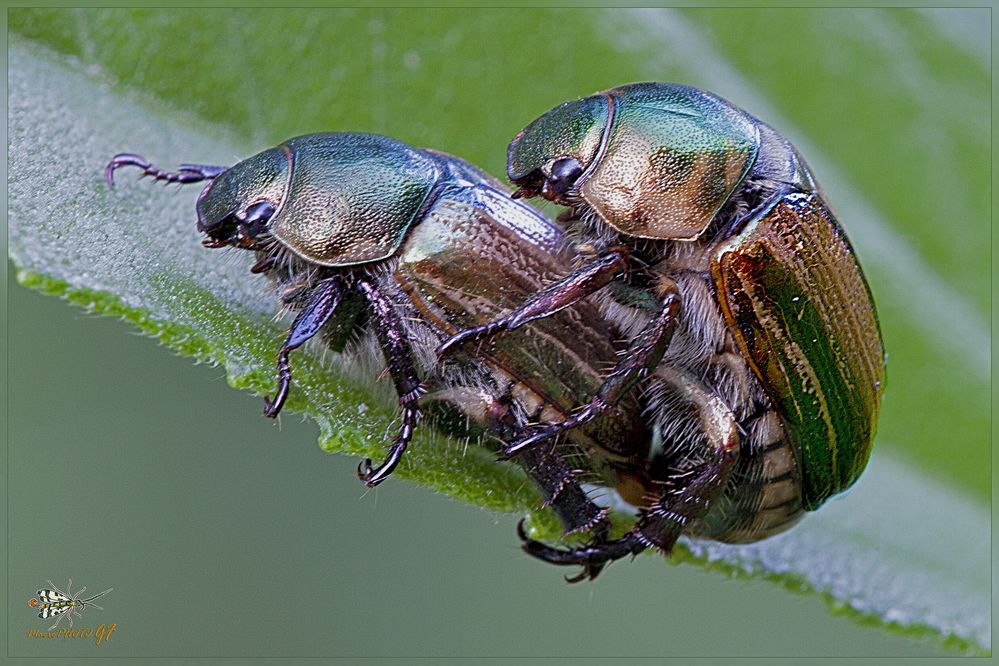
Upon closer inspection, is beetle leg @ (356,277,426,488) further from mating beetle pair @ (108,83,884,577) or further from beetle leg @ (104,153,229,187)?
beetle leg @ (104,153,229,187)

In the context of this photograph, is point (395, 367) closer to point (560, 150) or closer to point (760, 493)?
point (560, 150)

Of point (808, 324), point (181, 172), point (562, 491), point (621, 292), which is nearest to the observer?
point (562, 491)

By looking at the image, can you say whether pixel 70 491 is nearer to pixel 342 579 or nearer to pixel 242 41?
pixel 342 579

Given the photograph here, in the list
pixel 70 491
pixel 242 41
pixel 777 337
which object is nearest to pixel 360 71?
pixel 242 41

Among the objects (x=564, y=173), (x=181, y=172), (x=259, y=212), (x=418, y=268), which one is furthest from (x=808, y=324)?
(x=181, y=172)

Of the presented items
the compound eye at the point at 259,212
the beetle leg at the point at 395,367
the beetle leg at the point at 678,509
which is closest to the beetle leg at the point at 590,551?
the beetle leg at the point at 678,509

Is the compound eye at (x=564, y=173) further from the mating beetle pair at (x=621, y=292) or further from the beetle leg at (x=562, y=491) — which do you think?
the beetle leg at (x=562, y=491)
